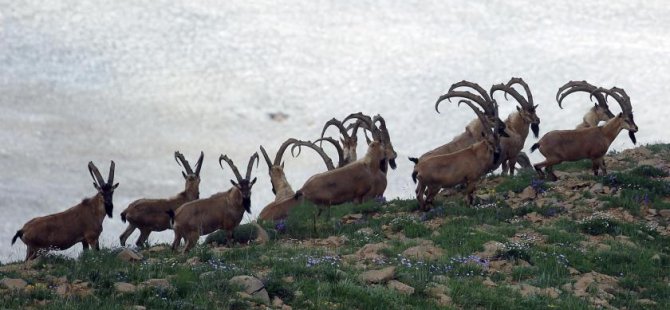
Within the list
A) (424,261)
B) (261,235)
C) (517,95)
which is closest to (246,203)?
(261,235)

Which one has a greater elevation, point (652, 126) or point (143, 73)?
point (143, 73)

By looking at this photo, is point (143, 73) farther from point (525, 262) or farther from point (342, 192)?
point (525, 262)

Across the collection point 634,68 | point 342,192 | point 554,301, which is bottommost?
point 554,301

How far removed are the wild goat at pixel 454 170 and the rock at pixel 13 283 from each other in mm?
8384

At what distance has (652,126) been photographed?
54.8 metres

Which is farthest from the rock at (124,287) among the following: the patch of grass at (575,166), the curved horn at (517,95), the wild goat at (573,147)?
the patch of grass at (575,166)

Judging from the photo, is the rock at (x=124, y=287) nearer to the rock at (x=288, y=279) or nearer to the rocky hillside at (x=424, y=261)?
the rocky hillside at (x=424, y=261)

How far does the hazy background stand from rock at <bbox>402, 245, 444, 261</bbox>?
25232mm

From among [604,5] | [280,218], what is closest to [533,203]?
[280,218]

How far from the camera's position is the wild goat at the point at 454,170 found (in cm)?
2370

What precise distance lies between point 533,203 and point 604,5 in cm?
5140

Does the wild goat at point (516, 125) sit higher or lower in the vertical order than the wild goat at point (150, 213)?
higher

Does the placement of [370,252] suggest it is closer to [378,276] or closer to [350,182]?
[378,276]

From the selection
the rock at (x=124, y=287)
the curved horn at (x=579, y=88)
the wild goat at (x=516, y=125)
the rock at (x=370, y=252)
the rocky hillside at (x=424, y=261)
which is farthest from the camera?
the curved horn at (x=579, y=88)
